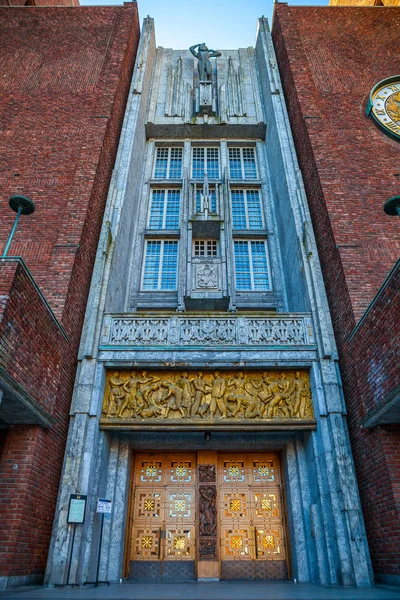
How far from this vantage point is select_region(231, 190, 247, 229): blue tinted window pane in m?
15.2

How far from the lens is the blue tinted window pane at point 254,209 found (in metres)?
15.2

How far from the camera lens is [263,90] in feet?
60.5

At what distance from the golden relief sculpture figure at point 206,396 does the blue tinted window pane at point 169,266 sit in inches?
169

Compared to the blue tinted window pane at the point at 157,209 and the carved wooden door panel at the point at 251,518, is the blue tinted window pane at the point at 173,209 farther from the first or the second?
the carved wooden door panel at the point at 251,518

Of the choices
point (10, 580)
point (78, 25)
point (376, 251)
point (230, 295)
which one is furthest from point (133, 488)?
point (78, 25)

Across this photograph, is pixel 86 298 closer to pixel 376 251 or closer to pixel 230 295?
pixel 230 295

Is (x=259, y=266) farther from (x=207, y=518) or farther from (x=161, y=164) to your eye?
(x=207, y=518)

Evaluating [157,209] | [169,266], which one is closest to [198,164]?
[157,209]

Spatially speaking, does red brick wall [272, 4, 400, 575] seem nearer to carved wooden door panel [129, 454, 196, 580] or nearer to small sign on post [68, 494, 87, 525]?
carved wooden door panel [129, 454, 196, 580]

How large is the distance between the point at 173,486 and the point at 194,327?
4.07 m

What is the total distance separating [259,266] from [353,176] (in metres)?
4.13

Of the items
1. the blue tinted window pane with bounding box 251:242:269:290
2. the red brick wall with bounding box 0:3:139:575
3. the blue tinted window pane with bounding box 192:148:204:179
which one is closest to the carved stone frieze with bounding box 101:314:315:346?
the red brick wall with bounding box 0:3:139:575

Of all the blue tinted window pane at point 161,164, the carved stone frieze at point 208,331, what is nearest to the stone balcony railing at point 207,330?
the carved stone frieze at point 208,331

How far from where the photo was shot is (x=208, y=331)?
10.1 m
